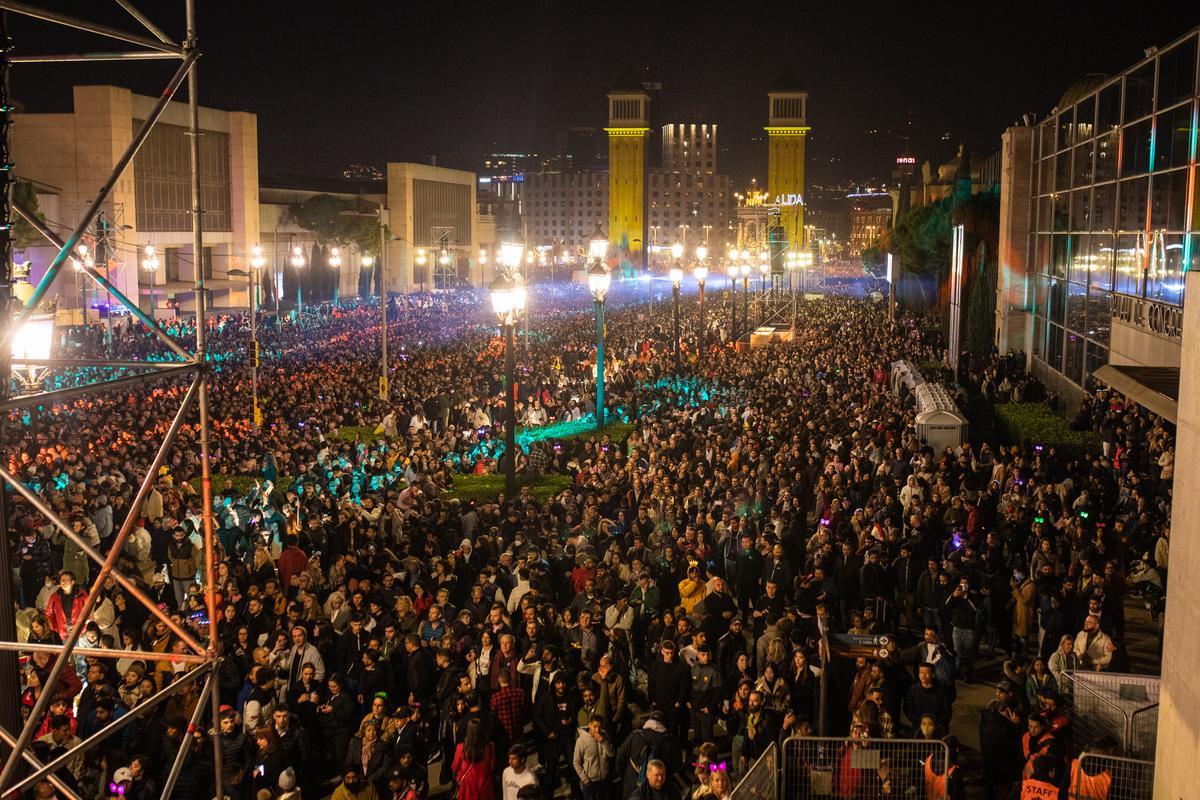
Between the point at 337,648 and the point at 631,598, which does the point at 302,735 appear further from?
the point at 631,598

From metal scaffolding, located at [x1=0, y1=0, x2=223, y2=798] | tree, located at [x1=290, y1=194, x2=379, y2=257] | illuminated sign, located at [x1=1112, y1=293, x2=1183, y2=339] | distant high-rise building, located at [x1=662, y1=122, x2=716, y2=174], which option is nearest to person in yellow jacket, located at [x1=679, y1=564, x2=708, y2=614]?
metal scaffolding, located at [x1=0, y1=0, x2=223, y2=798]

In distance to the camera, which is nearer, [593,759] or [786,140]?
[593,759]

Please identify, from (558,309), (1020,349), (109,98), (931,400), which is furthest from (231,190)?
(931,400)

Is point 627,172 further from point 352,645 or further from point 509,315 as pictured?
point 352,645

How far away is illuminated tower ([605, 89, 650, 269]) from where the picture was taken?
432ft

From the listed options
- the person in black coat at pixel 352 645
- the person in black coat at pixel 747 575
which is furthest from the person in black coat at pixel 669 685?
the person in black coat at pixel 747 575

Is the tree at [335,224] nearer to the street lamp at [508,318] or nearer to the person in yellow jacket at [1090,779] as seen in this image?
the street lamp at [508,318]

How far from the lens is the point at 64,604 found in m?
11.3

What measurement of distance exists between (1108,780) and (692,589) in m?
4.42

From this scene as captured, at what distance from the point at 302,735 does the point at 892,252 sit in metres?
55.9

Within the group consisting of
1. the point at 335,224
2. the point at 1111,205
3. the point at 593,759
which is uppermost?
the point at 335,224

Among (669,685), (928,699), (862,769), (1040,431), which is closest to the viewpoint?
(862,769)

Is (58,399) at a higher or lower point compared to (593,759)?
higher

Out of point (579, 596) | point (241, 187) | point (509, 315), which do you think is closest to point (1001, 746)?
point (579, 596)
